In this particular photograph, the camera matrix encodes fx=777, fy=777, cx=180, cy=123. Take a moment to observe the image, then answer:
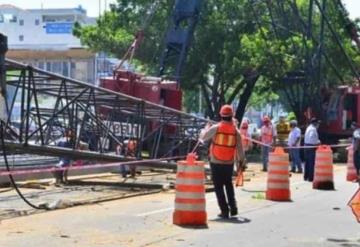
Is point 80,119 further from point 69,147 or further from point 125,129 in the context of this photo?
point 125,129

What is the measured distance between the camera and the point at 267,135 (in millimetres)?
24375

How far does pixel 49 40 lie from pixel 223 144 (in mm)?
90347

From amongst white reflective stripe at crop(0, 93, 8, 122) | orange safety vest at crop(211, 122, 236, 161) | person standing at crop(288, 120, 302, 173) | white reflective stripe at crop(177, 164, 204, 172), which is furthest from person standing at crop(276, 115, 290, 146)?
white reflective stripe at crop(0, 93, 8, 122)

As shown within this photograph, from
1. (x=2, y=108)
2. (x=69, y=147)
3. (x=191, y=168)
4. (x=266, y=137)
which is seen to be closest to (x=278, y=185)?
(x=191, y=168)

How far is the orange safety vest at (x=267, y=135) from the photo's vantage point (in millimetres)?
24175

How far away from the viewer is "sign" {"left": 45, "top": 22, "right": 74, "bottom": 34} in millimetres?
100438

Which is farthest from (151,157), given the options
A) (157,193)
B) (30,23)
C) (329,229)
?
(30,23)

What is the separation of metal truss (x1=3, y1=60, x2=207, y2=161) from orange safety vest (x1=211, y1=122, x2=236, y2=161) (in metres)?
3.76

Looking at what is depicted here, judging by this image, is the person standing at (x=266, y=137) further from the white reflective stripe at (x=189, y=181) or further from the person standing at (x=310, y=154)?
the white reflective stripe at (x=189, y=181)

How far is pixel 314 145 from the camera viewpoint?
20094 millimetres

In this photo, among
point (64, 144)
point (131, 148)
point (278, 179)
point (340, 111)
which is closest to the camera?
point (278, 179)

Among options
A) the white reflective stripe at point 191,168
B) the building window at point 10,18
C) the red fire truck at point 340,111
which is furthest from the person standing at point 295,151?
the building window at point 10,18

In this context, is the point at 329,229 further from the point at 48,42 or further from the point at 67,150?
the point at 48,42

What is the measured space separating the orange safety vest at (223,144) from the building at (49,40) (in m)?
51.2
